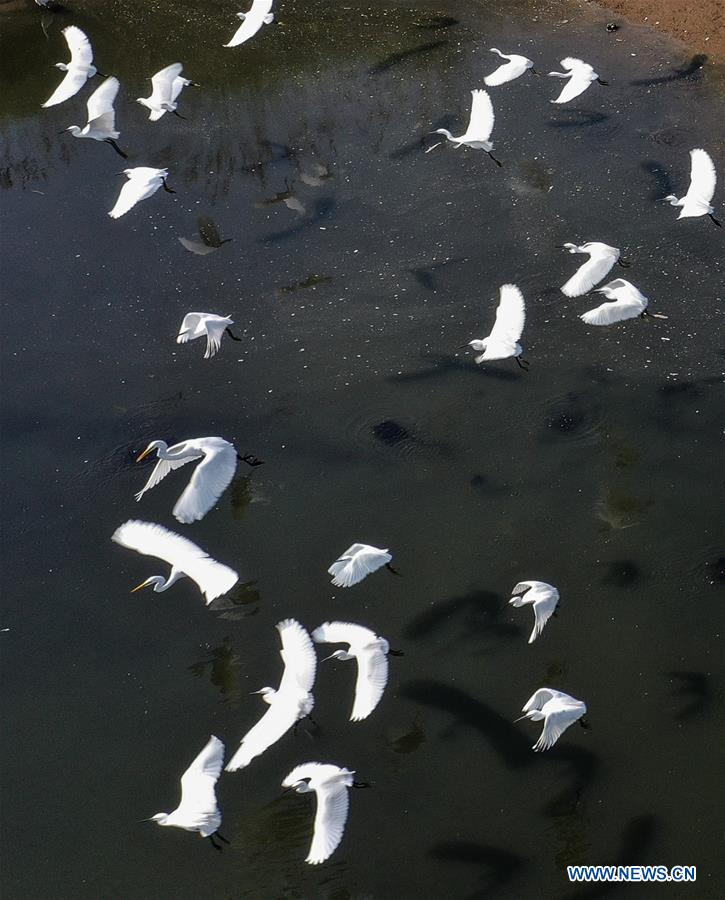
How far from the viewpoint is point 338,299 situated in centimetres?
1353

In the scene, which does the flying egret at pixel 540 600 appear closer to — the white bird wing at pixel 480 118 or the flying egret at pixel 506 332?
the flying egret at pixel 506 332

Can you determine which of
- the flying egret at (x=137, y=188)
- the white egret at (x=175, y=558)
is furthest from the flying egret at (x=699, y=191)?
the white egret at (x=175, y=558)

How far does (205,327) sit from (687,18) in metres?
10.5

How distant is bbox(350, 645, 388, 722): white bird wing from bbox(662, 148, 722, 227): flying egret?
7016mm

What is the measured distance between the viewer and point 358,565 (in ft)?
32.8

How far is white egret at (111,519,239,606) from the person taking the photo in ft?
32.4

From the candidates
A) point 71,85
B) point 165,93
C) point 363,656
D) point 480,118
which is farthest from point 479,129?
point 363,656

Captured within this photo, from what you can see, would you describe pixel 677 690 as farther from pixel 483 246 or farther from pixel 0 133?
pixel 0 133

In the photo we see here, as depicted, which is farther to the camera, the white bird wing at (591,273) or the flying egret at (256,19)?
the flying egret at (256,19)

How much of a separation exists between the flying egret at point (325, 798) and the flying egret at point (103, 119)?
9.70 meters

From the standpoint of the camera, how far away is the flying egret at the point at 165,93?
51.7 feet

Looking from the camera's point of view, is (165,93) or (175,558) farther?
(165,93)

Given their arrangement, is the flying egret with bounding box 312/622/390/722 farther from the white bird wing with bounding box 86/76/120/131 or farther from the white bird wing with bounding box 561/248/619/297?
the white bird wing with bounding box 86/76/120/131

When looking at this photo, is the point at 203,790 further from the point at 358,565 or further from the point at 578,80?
the point at 578,80
